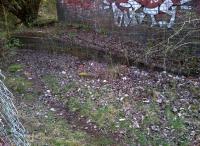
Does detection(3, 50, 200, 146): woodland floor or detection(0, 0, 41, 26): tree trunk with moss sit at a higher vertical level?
detection(0, 0, 41, 26): tree trunk with moss

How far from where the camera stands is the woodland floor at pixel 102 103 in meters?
6.50

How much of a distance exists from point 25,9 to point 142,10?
3.61m

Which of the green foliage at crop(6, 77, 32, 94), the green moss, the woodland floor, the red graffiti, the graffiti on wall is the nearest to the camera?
the woodland floor

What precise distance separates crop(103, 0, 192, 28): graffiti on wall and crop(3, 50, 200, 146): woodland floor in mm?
1753

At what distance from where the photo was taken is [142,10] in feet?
34.4

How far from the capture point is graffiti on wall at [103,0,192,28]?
10031mm

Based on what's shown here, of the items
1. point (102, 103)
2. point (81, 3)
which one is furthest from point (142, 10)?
point (102, 103)

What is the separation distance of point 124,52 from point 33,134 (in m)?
3.70

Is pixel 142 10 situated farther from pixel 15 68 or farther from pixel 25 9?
pixel 25 9

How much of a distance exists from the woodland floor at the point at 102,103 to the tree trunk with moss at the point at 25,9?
2.89m

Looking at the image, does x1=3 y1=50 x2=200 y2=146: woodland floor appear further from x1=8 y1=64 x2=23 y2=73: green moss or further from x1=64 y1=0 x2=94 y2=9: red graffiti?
x1=64 y1=0 x2=94 y2=9: red graffiti

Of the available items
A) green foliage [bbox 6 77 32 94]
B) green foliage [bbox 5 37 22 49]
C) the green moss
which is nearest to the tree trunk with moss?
green foliage [bbox 5 37 22 49]

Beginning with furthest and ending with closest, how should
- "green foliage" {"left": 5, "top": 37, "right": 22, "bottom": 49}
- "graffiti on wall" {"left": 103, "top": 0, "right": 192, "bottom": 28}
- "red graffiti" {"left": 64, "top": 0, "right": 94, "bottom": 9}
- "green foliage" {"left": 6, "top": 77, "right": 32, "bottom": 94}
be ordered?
"red graffiti" {"left": 64, "top": 0, "right": 94, "bottom": 9}, "green foliage" {"left": 5, "top": 37, "right": 22, "bottom": 49}, "graffiti on wall" {"left": 103, "top": 0, "right": 192, "bottom": 28}, "green foliage" {"left": 6, "top": 77, "right": 32, "bottom": 94}

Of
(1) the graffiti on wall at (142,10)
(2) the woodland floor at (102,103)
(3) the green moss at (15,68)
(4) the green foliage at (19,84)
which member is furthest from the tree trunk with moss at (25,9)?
(4) the green foliage at (19,84)
